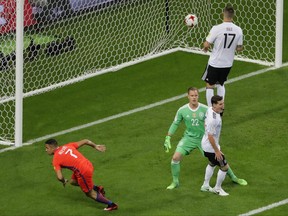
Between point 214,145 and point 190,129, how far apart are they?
2.84ft

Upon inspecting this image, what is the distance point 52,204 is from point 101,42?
7.20 metres

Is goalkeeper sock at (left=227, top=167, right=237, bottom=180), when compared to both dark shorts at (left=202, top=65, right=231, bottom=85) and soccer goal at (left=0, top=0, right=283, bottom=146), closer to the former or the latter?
dark shorts at (left=202, top=65, right=231, bottom=85)

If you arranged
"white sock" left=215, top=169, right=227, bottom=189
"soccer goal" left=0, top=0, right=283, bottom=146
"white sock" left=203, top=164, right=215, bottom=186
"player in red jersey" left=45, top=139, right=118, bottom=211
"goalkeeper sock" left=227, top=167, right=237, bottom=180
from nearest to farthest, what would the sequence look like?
"player in red jersey" left=45, top=139, right=118, bottom=211 < "white sock" left=215, top=169, right=227, bottom=189 < "white sock" left=203, top=164, right=215, bottom=186 < "goalkeeper sock" left=227, top=167, right=237, bottom=180 < "soccer goal" left=0, top=0, right=283, bottom=146

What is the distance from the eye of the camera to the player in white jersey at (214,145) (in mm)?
20375

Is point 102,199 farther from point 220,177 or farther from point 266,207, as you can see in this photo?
point 266,207

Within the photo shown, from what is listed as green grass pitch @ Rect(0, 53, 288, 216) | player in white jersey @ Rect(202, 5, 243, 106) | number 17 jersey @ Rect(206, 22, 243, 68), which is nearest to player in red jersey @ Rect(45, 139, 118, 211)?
green grass pitch @ Rect(0, 53, 288, 216)

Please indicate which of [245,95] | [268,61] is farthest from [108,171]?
[268,61]

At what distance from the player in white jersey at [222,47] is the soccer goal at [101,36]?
3704 mm

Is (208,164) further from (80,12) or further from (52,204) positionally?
(80,12)

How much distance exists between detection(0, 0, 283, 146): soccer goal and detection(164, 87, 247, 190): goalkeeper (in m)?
3.92

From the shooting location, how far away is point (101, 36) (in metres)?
27.4

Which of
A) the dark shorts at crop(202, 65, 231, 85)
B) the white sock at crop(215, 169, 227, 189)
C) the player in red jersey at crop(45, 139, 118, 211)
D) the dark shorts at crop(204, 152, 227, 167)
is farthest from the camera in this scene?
the dark shorts at crop(202, 65, 231, 85)

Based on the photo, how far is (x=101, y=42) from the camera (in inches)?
1077

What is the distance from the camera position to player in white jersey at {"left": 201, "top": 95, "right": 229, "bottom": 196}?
802 inches
